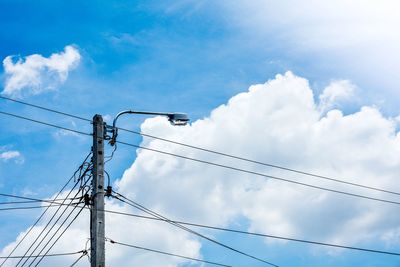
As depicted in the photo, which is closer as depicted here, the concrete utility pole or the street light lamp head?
the concrete utility pole

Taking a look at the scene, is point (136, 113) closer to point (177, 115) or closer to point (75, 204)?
point (177, 115)

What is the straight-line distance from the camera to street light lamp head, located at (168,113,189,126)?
15.3 metres

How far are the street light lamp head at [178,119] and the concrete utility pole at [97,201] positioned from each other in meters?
2.03

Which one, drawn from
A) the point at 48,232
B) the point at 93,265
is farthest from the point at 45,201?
the point at 93,265

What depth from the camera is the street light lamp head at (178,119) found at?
15.3 m

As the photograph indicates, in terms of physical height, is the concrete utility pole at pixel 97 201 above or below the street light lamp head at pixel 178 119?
below

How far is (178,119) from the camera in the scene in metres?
15.3

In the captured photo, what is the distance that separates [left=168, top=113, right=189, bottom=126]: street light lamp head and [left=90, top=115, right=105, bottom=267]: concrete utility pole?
6.66 feet

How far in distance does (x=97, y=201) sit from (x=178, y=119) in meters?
3.48

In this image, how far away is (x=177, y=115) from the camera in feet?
50.3

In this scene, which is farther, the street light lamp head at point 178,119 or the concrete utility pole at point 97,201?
the street light lamp head at point 178,119

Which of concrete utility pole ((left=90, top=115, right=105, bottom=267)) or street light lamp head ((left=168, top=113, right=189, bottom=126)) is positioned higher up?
street light lamp head ((left=168, top=113, right=189, bottom=126))

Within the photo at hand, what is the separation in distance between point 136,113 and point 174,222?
384cm

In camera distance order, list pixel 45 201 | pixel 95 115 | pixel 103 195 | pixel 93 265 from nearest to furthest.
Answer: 1. pixel 93 265
2. pixel 103 195
3. pixel 95 115
4. pixel 45 201
